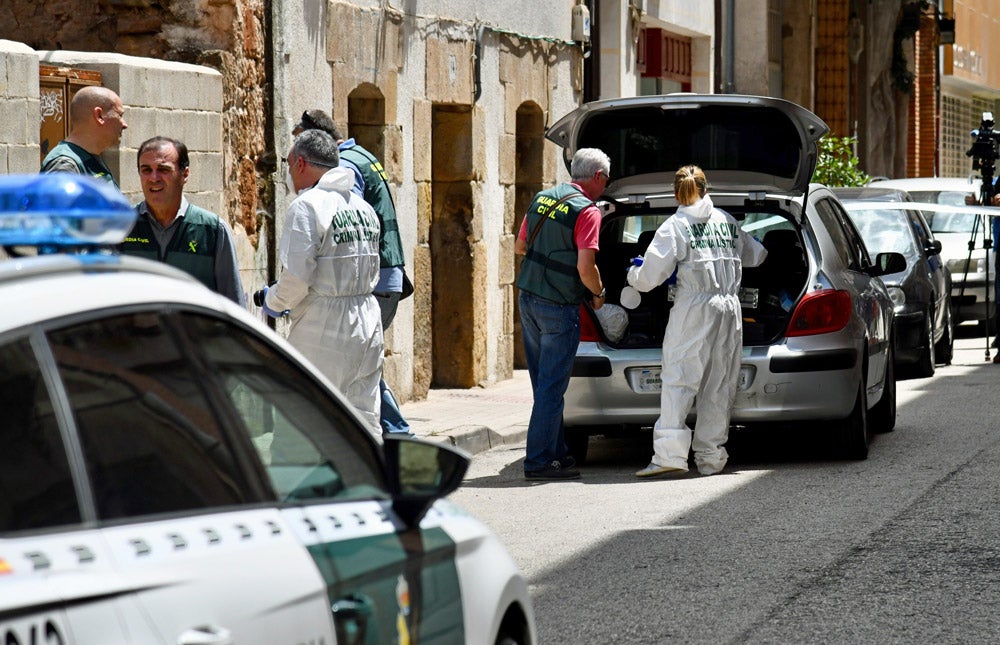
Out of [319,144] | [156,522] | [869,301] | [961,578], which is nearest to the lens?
[156,522]

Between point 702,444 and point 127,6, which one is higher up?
point 127,6

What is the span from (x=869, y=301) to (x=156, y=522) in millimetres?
8633

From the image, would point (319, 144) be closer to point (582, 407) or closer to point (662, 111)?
point (582, 407)

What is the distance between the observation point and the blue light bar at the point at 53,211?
2.76 metres

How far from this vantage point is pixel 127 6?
11609mm

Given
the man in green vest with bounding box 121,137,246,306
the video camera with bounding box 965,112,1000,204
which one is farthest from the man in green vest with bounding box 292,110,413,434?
the video camera with bounding box 965,112,1000,204

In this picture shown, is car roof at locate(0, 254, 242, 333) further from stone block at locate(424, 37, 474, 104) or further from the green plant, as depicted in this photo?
the green plant

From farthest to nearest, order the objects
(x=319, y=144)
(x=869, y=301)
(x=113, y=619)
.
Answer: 1. (x=869, y=301)
2. (x=319, y=144)
3. (x=113, y=619)

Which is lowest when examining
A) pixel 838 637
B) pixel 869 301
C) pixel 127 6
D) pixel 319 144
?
pixel 838 637

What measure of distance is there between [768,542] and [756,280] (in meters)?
3.71

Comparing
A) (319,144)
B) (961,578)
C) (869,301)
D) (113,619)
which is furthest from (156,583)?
(869,301)

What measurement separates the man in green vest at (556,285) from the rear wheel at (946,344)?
26.2 ft

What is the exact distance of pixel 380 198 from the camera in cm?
968

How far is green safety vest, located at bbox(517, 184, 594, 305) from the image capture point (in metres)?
9.87
